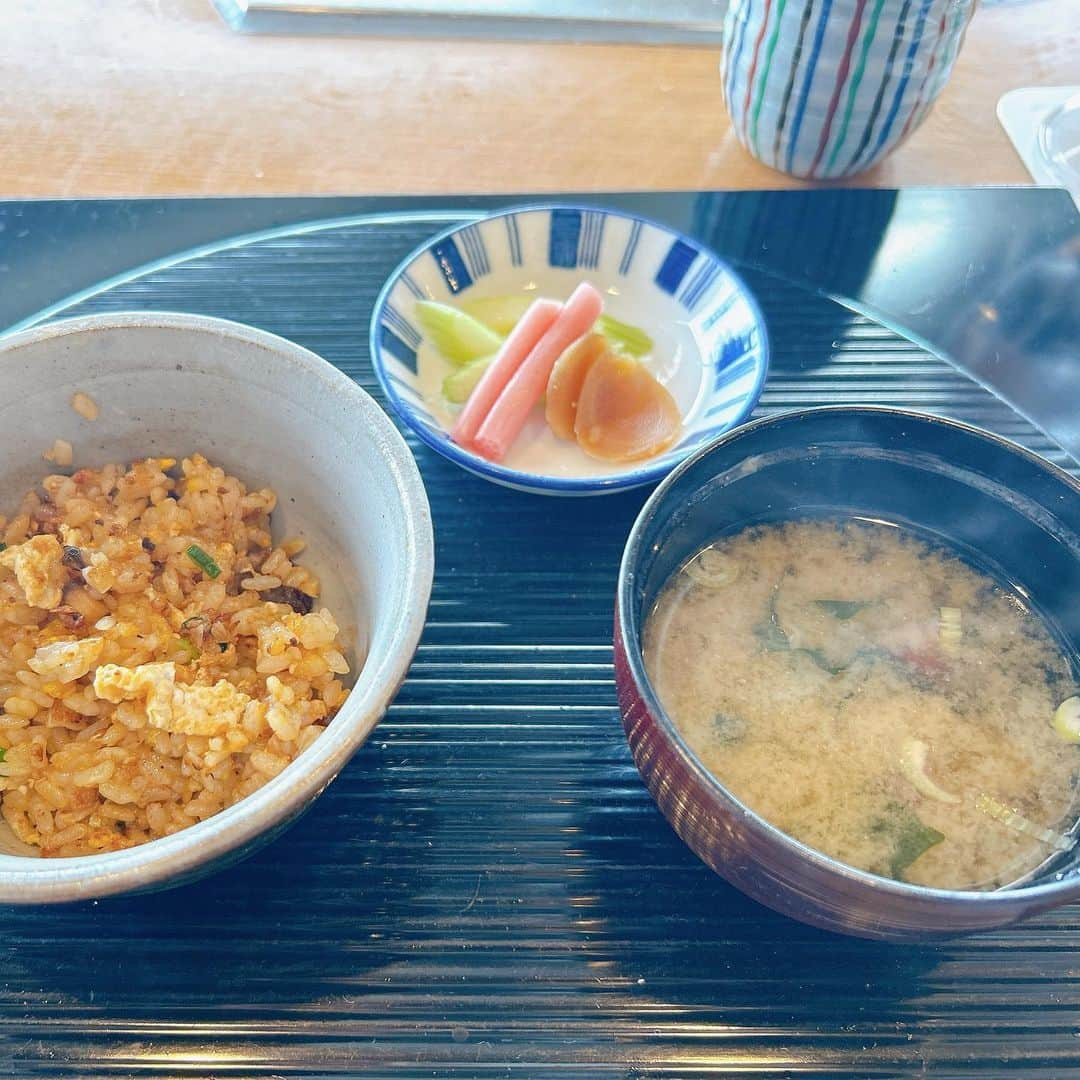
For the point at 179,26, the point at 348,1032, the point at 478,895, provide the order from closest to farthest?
the point at 348,1032, the point at 478,895, the point at 179,26

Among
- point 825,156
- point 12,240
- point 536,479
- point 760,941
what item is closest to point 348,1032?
point 760,941

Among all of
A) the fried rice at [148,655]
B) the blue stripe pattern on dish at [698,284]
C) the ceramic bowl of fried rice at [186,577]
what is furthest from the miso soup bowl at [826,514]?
the blue stripe pattern on dish at [698,284]

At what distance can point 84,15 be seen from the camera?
2.48 metres

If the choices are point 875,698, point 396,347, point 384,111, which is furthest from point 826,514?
point 384,111

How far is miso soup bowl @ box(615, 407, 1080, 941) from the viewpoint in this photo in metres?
0.82

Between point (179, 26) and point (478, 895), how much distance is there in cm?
239

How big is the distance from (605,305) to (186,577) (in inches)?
38.2

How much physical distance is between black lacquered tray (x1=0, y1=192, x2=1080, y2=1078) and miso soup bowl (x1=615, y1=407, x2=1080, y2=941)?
12 cm

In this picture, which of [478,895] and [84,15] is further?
[84,15]

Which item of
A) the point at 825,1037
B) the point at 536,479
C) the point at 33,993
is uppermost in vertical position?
the point at 536,479

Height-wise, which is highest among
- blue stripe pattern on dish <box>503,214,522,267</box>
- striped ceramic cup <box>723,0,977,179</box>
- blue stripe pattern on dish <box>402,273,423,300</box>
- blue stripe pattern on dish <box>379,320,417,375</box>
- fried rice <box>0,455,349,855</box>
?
striped ceramic cup <box>723,0,977,179</box>

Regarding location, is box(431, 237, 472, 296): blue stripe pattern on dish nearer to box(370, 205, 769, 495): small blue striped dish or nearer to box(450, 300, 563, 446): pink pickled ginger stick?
box(370, 205, 769, 495): small blue striped dish

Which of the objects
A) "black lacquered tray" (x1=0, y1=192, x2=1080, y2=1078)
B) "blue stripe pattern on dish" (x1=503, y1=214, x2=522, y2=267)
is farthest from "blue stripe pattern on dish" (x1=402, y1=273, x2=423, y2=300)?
"black lacquered tray" (x1=0, y1=192, x2=1080, y2=1078)

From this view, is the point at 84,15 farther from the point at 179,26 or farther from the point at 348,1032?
the point at 348,1032
